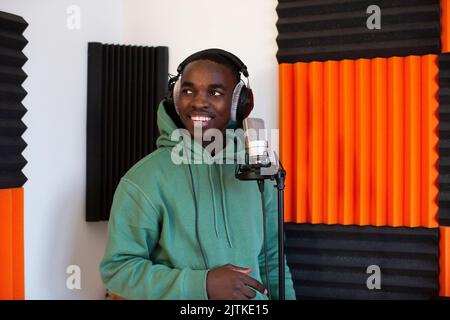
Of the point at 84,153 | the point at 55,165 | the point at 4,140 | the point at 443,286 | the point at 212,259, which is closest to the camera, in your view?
the point at 212,259

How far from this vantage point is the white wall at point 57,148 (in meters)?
1.55

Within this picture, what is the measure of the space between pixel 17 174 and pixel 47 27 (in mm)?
578

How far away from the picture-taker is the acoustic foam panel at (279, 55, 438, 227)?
1552 mm

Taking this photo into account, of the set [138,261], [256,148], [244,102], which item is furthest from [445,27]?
[138,261]

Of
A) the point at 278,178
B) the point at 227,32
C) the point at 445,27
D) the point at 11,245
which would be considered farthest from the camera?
the point at 227,32

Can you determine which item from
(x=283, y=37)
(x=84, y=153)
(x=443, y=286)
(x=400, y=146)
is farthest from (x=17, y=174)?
(x=443, y=286)

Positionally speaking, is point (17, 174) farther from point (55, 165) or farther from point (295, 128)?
point (295, 128)

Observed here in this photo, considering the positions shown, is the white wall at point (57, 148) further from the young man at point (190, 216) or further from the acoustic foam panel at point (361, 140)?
the acoustic foam panel at point (361, 140)

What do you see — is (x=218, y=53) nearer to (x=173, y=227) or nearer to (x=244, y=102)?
(x=244, y=102)

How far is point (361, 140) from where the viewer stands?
1.61 metres

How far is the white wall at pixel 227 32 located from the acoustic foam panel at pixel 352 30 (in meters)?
0.08

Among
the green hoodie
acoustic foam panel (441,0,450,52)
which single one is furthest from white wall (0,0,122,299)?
acoustic foam panel (441,0,450,52)

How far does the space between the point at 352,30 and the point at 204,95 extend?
0.73 meters

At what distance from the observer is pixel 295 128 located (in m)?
1.71
